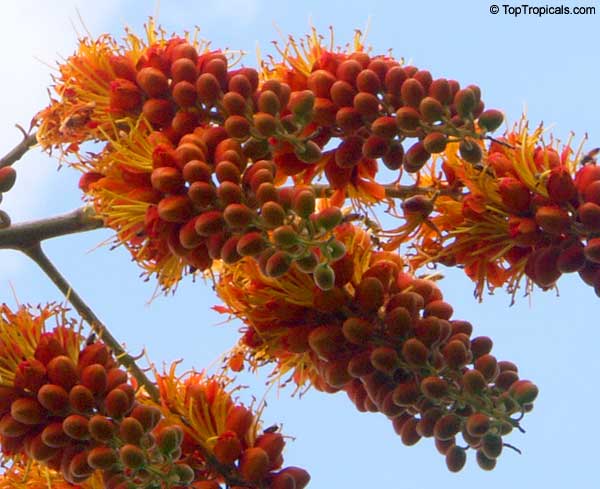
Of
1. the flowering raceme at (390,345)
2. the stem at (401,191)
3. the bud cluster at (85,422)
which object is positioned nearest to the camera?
the bud cluster at (85,422)

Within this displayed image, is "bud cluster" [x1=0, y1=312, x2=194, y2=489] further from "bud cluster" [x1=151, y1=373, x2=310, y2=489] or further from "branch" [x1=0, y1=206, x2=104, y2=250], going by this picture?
"branch" [x1=0, y1=206, x2=104, y2=250]

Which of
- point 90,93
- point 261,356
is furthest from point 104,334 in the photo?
point 90,93

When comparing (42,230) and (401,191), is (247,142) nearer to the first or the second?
(401,191)

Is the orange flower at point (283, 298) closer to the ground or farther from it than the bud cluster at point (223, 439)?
farther from it

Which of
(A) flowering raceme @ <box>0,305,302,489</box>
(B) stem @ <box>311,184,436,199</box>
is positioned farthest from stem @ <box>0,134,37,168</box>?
(B) stem @ <box>311,184,436,199</box>

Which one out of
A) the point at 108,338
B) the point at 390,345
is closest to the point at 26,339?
the point at 108,338

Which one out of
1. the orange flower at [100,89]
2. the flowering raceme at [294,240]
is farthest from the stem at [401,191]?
the orange flower at [100,89]

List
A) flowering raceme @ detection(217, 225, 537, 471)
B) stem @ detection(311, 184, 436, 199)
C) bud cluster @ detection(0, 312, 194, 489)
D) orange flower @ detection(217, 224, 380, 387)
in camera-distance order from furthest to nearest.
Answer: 1. stem @ detection(311, 184, 436, 199)
2. orange flower @ detection(217, 224, 380, 387)
3. flowering raceme @ detection(217, 225, 537, 471)
4. bud cluster @ detection(0, 312, 194, 489)

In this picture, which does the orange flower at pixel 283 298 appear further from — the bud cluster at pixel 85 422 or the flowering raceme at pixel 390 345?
the bud cluster at pixel 85 422
